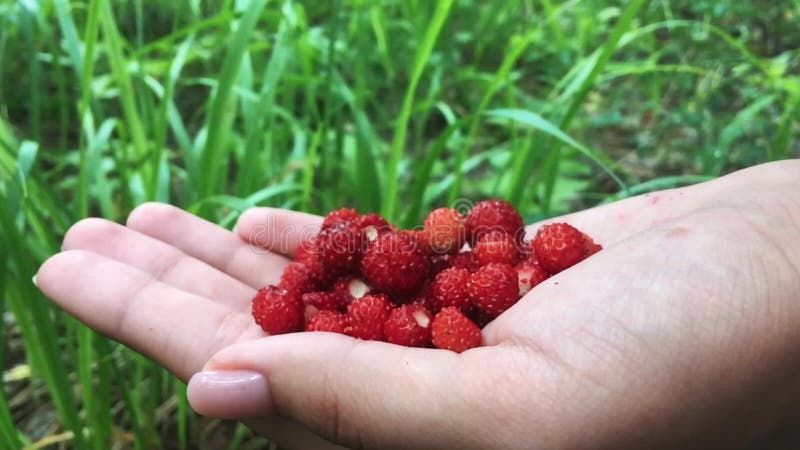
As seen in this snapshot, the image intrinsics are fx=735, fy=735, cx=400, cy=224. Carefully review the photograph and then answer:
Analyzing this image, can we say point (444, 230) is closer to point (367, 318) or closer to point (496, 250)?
point (496, 250)

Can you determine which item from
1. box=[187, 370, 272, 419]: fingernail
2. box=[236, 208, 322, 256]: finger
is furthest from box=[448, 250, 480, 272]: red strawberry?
box=[187, 370, 272, 419]: fingernail

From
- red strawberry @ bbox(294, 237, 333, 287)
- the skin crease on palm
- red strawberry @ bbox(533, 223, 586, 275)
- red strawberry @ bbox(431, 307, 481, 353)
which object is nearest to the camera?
the skin crease on palm

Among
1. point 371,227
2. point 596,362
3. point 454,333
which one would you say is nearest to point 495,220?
point 371,227

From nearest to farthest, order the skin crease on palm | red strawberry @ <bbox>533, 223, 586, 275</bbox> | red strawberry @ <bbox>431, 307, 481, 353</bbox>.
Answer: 1. the skin crease on palm
2. red strawberry @ <bbox>431, 307, 481, 353</bbox>
3. red strawberry @ <bbox>533, 223, 586, 275</bbox>

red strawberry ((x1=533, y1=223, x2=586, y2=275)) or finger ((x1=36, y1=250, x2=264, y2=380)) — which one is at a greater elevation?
red strawberry ((x1=533, y1=223, x2=586, y2=275))

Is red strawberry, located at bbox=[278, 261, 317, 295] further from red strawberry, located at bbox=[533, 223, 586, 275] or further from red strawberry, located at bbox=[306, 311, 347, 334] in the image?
red strawberry, located at bbox=[533, 223, 586, 275]

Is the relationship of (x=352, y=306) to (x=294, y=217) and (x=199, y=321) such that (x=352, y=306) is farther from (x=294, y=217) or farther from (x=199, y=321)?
(x=294, y=217)

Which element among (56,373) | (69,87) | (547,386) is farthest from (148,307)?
(69,87)

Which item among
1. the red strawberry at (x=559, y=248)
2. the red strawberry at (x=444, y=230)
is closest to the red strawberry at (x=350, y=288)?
the red strawberry at (x=444, y=230)
